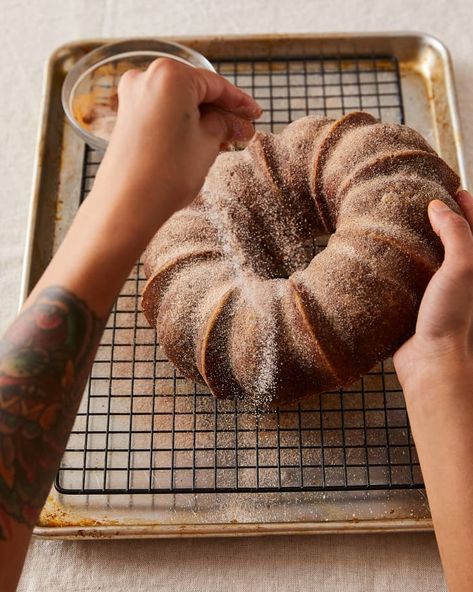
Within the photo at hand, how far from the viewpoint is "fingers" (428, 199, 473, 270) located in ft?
4.32

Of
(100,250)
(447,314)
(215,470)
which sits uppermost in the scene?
(100,250)

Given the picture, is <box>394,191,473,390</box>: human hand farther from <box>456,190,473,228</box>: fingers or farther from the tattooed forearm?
the tattooed forearm

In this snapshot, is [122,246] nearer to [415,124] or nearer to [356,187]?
[356,187]

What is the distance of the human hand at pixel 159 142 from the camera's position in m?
0.98

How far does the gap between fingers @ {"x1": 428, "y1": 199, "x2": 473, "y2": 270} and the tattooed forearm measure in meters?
0.69

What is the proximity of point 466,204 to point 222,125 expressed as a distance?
65 centimetres

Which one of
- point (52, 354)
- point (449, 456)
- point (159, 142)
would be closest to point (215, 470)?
point (449, 456)

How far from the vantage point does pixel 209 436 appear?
1572mm

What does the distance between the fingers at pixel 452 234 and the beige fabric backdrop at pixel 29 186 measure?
59cm

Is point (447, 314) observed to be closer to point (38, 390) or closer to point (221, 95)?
point (221, 95)

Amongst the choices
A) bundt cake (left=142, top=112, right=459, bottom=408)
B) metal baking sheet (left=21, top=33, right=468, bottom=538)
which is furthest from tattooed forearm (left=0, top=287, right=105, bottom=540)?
metal baking sheet (left=21, top=33, right=468, bottom=538)

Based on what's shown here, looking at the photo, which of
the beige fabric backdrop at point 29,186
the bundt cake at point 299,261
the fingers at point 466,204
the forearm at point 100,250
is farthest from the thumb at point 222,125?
the beige fabric backdrop at point 29,186

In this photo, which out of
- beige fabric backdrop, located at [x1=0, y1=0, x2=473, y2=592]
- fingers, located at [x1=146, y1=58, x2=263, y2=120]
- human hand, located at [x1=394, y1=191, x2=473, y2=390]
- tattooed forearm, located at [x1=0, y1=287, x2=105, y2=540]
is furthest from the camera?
beige fabric backdrop, located at [x1=0, y1=0, x2=473, y2=592]

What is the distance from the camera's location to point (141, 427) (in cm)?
160
